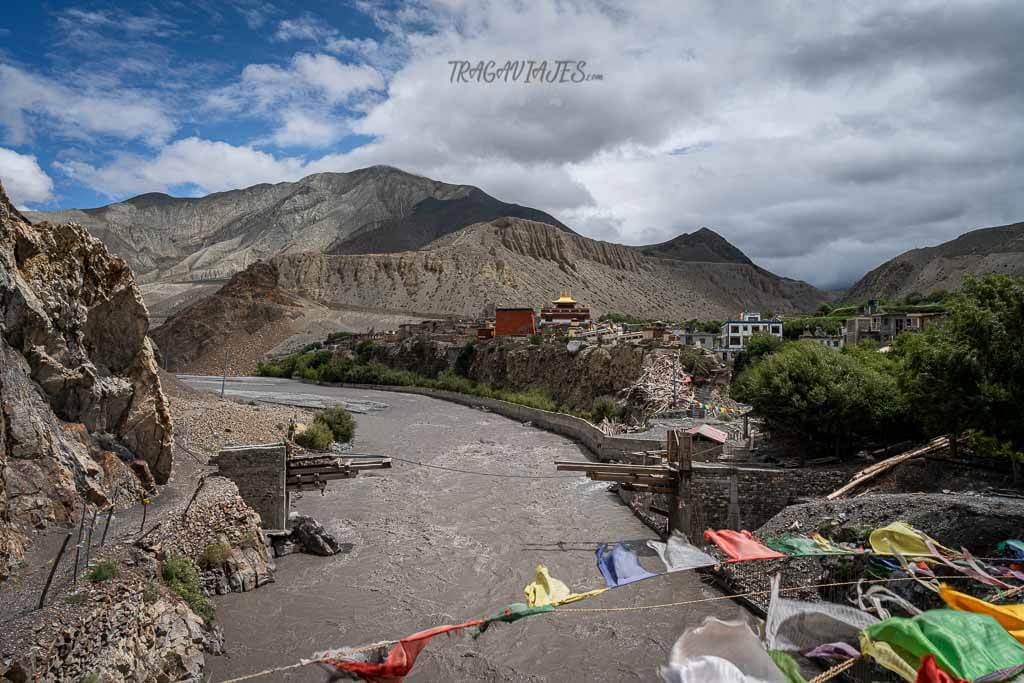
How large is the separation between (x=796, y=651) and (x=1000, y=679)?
1.65m

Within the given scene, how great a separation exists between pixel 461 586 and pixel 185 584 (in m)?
4.23

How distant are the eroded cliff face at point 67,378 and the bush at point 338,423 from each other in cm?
1053

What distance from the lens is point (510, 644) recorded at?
8.95 metres

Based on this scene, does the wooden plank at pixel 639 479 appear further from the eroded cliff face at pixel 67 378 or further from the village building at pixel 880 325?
the village building at pixel 880 325

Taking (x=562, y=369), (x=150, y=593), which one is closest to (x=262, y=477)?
(x=150, y=593)

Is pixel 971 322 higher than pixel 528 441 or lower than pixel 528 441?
higher

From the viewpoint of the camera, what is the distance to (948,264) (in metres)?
83.4

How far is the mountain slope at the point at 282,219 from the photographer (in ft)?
444

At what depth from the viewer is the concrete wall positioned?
12.2 m

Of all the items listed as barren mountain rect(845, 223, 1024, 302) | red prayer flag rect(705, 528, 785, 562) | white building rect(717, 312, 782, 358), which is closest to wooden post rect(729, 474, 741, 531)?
red prayer flag rect(705, 528, 785, 562)

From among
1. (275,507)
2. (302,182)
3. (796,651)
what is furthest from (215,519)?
(302,182)

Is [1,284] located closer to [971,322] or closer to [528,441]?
[971,322]

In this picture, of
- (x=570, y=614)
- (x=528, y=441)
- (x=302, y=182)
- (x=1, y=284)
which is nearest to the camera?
(x=1, y=284)

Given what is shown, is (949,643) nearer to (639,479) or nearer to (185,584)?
(639,479)
